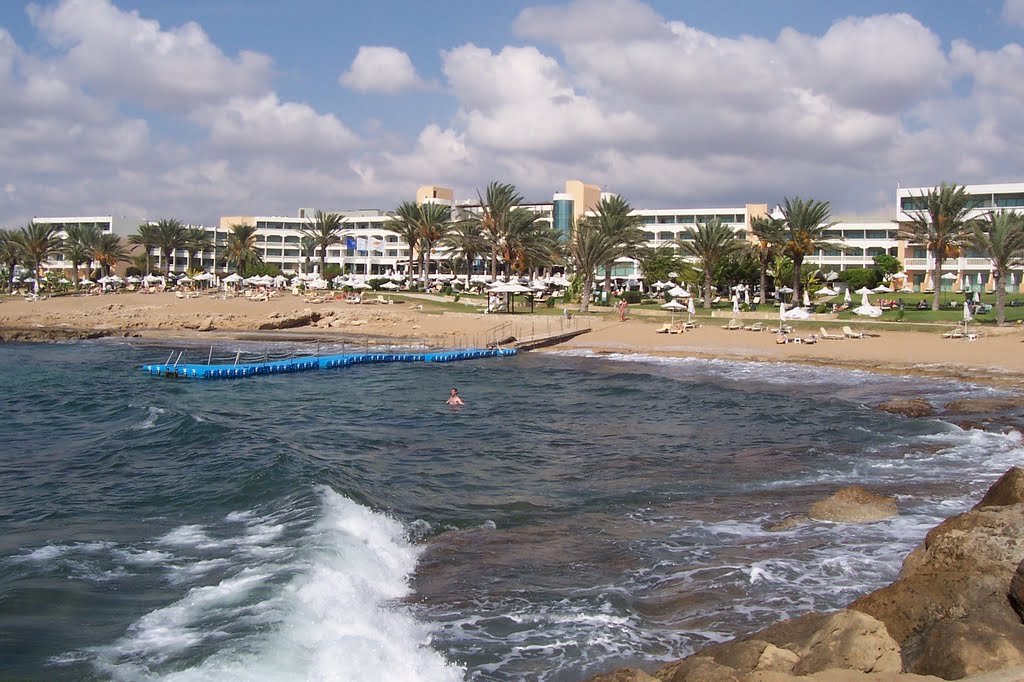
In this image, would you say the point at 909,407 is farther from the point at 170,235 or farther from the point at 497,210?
the point at 170,235

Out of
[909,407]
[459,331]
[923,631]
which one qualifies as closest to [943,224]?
[459,331]

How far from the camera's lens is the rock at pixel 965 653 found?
6641mm

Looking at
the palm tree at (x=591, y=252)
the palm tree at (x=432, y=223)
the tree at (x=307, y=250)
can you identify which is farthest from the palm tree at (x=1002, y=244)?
the tree at (x=307, y=250)

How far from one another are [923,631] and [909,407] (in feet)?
61.8

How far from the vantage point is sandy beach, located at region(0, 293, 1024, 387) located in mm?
37219

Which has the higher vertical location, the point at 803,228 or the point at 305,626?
A: the point at 803,228

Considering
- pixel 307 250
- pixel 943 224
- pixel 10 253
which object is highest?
pixel 307 250

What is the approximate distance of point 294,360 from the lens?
1583 inches

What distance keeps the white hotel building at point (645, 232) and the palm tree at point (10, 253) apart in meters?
20.9

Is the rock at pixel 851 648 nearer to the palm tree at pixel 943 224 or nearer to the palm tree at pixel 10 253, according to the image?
the palm tree at pixel 943 224

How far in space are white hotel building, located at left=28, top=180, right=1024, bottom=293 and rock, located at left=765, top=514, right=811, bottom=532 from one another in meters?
53.8

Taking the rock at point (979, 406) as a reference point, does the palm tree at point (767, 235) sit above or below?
above

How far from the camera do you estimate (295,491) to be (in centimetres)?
1598

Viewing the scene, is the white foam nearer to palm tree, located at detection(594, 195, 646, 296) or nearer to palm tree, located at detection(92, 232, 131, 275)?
palm tree, located at detection(594, 195, 646, 296)
